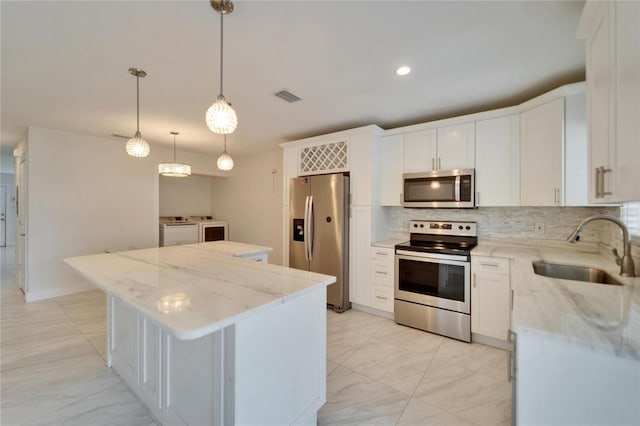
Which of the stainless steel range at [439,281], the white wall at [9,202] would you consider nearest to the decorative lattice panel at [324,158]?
the stainless steel range at [439,281]

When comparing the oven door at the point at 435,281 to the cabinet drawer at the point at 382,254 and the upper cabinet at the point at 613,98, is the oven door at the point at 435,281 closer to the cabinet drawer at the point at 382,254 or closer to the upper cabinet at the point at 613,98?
the cabinet drawer at the point at 382,254

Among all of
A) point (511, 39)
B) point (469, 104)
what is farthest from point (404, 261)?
point (511, 39)

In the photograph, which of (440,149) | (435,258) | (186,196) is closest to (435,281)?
(435,258)

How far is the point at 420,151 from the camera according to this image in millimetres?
3148

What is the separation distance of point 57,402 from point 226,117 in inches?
89.5

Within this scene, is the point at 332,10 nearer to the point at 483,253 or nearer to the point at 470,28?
the point at 470,28

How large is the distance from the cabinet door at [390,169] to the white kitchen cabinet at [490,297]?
118 cm

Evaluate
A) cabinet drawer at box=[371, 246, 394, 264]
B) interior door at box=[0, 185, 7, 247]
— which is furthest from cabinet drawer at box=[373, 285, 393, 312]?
interior door at box=[0, 185, 7, 247]

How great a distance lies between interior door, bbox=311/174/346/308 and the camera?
Result: 133 inches

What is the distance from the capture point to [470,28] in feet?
5.32

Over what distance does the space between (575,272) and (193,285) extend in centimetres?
257

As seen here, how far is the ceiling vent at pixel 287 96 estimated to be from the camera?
253cm

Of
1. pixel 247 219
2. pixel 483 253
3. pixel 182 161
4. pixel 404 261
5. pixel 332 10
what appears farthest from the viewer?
pixel 247 219

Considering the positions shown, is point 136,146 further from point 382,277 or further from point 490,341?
point 490,341
